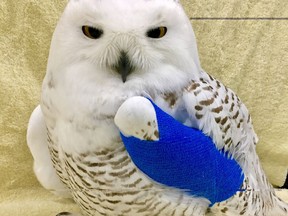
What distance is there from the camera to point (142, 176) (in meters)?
0.59

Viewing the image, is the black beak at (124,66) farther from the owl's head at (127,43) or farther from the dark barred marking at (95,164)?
the dark barred marking at (95,164)

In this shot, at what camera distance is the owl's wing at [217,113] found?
1.96 ft

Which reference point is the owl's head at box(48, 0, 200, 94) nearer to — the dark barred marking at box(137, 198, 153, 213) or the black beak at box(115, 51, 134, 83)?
the black beak at box(115, 51, 134, 83)

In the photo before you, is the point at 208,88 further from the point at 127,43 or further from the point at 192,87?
the point at 127,43

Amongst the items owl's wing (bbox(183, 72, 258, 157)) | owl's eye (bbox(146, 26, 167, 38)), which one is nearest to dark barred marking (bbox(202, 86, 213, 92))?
owl's wing (bbox(183, 72, 258, 157))

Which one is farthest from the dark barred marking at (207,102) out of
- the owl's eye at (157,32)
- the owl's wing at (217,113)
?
the owl's eye at (157,32)

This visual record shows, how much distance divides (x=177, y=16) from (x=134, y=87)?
90 mm

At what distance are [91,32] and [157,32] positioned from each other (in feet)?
0.23

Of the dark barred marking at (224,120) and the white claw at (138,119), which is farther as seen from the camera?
the dark barred marking at (224,120)

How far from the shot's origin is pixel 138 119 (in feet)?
1.72

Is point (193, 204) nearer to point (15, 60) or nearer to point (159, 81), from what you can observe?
point (159, 81)

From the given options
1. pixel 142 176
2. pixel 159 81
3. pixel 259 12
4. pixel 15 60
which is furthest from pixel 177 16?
pixel 15 60

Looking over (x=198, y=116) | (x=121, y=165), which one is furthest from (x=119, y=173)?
(x=198, y=116)

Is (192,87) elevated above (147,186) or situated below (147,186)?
above
